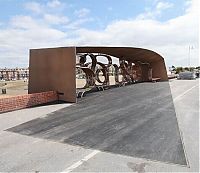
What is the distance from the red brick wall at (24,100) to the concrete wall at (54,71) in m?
0.73

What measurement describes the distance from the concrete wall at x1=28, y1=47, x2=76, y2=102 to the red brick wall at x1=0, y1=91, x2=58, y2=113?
0.73 m

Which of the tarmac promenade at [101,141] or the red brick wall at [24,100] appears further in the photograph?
the red brick wall at [24,100]

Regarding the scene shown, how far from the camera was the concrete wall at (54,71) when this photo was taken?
42.6ft

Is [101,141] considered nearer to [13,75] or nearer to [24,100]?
[24,100]

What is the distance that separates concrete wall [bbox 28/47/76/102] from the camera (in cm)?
1298

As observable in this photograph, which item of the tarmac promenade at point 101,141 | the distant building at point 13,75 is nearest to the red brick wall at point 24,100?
the tarmac promenade at point 101,141

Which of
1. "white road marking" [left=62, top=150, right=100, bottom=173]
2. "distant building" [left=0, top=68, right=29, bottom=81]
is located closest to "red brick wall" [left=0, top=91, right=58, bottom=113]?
"white road marking" [left=62, top=150, right=100, bottom=173]

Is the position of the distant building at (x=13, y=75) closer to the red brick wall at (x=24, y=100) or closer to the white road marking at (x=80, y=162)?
the red brick wall at (x=24, y=100)

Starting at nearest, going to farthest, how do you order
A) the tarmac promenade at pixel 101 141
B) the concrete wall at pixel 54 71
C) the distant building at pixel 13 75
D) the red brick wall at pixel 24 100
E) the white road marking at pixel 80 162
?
1. the white road marking at pixel 80 162
2. the tarmac promenade at pixel 101 141
3. the red brick wall at pixel 24 100
4. the concrete wall at pixel 54 71
5. the distant building at pixel 13 75

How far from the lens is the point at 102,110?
10.5m

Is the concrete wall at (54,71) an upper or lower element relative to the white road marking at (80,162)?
upper

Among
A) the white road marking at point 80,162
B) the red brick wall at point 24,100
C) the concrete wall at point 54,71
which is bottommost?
the white road marking at point 80,162

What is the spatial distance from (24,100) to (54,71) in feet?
10.2

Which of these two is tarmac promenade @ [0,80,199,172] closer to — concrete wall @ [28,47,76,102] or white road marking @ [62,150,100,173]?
white road marking @ [62,150,100,173]
